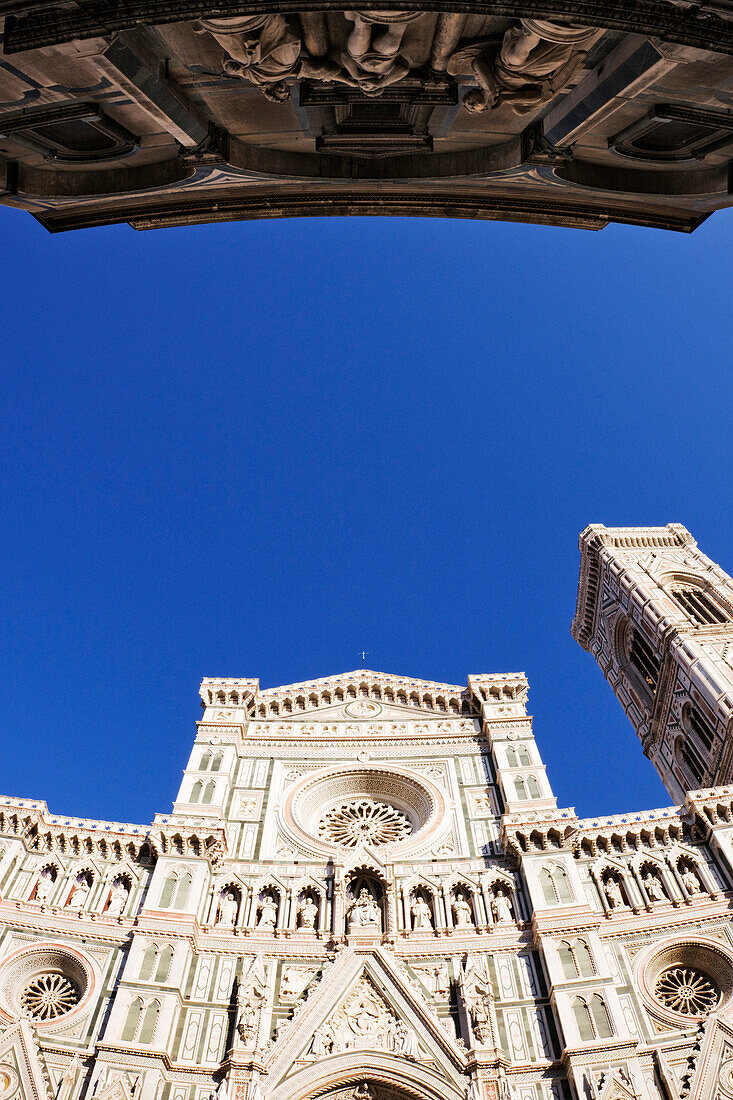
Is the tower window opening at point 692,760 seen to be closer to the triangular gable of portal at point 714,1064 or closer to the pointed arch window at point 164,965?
the triangular gable of portal at point 714,1064

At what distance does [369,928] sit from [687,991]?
293 inches

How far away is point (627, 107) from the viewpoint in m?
9.56

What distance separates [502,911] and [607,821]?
4.14 m

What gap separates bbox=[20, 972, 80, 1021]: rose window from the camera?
59.2 ft

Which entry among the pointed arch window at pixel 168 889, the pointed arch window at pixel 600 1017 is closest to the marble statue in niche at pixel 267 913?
the pointed arch window at pixel 168 889

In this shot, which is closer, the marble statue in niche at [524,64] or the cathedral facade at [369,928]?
the marble statue in niche at [524,64]

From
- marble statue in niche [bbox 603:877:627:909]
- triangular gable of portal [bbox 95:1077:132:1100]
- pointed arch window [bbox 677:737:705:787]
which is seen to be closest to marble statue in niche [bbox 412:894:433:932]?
marble statue in niche [bbox 603:877:627:909]

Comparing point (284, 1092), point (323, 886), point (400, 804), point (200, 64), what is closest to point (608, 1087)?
point (284, 1092)

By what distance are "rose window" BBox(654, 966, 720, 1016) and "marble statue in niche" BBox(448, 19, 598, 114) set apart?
1837 cm

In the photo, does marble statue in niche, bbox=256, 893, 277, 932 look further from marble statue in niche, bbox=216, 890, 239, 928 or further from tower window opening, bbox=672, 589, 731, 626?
tower window opening, bbox=672, 589, 731, 626

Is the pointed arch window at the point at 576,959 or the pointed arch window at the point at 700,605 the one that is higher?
the pointed arch window at the point at 700,605

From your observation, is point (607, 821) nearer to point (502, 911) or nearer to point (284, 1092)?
point (502, 911)

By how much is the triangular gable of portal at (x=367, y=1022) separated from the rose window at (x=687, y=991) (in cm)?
516

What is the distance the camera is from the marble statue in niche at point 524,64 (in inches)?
310
